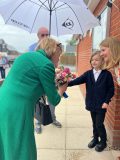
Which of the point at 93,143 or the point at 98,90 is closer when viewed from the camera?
the point at 98,90

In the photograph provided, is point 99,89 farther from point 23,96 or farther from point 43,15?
point 43,15

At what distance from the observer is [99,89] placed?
4.15 m

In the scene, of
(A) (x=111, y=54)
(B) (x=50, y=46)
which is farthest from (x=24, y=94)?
(A) (x=111, y=54)

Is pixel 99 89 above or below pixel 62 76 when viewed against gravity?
below

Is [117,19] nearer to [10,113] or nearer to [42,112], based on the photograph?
[42,112]

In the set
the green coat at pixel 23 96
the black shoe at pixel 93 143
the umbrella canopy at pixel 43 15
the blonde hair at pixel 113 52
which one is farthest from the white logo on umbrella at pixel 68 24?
the green coat at pixel 23 96

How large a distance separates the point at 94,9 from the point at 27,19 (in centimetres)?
303

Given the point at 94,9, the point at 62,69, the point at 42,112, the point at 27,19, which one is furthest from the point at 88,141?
the point at 94,9

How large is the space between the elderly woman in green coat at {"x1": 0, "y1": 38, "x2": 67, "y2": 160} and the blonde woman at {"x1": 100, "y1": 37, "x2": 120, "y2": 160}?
3.65 feet

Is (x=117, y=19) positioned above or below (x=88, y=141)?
above

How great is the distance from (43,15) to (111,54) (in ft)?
6.87

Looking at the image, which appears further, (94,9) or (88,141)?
(94,9)

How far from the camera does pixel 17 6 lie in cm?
517

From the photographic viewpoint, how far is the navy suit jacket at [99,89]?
162 inches
